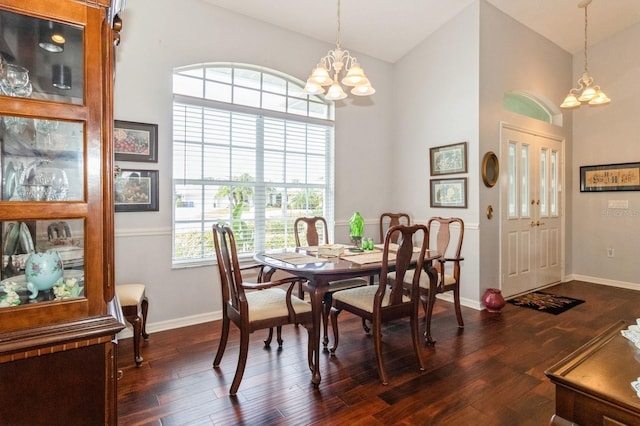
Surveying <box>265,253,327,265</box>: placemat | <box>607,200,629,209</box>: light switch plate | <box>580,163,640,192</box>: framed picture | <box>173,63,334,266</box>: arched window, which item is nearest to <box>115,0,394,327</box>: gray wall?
<box>173,63,334,266</box>: arched window

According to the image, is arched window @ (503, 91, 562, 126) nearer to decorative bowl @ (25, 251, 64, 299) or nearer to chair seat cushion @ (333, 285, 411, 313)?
chair seat cushion @ (333, 285, 411, 313)

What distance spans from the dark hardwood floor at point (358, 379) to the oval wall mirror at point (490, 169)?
1621mm

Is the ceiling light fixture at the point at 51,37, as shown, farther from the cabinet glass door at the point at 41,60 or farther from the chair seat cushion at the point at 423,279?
the chair seat cushion at the point at 423,279

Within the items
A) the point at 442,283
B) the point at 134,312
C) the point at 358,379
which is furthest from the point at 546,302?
the point at 134,312

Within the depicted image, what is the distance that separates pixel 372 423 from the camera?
188cm

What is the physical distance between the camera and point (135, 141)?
309cm

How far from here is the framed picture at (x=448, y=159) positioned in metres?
4.11

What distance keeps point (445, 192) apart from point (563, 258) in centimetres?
256

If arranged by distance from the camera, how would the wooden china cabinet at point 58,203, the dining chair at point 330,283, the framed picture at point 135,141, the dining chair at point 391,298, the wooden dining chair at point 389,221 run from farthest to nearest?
the wooden dining chair at point 389,221 → the framed picture at point 135,141 → the dining chair at point 330,283 → the dining chair at point 391,298 → the wooden china cabinet at point 58,203

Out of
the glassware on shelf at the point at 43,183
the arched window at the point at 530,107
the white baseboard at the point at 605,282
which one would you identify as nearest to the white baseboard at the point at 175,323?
the glassware on shelf at the point at 43,183

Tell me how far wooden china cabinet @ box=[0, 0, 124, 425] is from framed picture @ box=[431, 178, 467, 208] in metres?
3.84

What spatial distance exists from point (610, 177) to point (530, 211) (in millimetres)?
1488

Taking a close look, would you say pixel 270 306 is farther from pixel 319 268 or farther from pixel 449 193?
pixel 449 193

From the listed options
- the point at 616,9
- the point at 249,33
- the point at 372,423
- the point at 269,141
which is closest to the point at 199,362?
the point at 372,423
